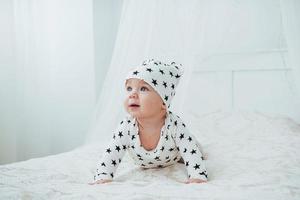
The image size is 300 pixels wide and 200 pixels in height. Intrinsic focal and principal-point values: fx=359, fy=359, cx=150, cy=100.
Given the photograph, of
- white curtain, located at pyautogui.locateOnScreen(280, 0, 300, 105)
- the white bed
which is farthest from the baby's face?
white curtain, located at pyautogui.locateOnScreen(280, 0, 300, 105)

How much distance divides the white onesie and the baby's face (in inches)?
4.1

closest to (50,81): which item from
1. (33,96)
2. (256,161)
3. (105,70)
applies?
(33,96)

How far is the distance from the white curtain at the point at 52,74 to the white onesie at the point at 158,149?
153 cm

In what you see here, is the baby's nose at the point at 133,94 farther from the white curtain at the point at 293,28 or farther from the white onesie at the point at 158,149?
the white curtain at the point at 293,28

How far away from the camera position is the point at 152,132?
1299 mm

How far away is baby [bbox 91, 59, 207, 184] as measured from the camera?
122 centimetres

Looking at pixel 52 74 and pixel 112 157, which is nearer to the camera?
pixel 112 157

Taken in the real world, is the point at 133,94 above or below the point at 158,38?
below

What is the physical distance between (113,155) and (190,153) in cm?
27

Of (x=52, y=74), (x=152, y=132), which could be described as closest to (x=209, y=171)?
(x=152, y=132)

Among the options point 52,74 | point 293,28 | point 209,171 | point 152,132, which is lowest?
point 209,171

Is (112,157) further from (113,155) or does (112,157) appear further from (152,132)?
(152,132)

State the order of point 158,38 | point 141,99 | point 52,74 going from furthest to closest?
point 52,74, point 158,38, point 141,99

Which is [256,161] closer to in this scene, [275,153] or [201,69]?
[275,153]
